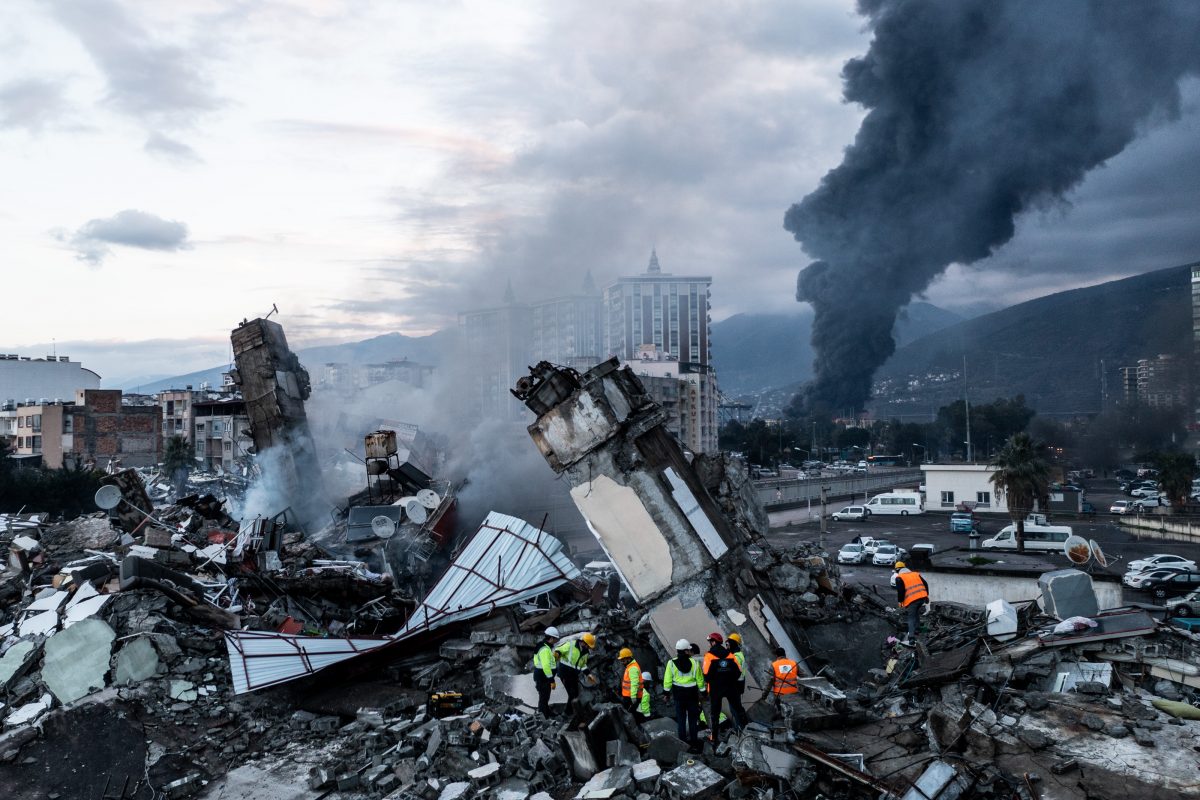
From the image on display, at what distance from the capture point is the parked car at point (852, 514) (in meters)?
40.0

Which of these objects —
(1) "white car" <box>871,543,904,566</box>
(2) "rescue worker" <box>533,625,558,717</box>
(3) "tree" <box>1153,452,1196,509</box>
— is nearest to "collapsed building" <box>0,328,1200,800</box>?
(2) "rescue worker" <box>533,625,558,717</box>

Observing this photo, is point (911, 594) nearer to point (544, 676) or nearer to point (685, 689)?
point (685, 689)

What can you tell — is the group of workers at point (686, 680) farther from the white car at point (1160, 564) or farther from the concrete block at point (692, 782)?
the white car at point (1160, 564)

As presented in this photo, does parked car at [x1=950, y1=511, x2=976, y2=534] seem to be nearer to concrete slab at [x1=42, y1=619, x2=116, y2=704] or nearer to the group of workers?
the group of workers

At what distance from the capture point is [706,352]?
117 meters

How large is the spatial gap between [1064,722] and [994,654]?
1.57m

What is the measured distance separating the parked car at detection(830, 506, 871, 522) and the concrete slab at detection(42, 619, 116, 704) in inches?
1374

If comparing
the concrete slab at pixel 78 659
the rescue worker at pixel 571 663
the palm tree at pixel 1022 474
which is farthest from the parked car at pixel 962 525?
the concrete slab at pixel 78 659

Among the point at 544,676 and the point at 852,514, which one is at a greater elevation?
the point at 544,676

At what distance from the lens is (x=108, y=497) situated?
16188mm

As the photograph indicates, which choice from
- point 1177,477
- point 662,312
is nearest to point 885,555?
point 1177,477

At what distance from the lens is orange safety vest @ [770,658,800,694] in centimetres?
814

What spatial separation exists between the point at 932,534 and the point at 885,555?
8.48 metres

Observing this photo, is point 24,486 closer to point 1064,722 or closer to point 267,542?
point 267,542
